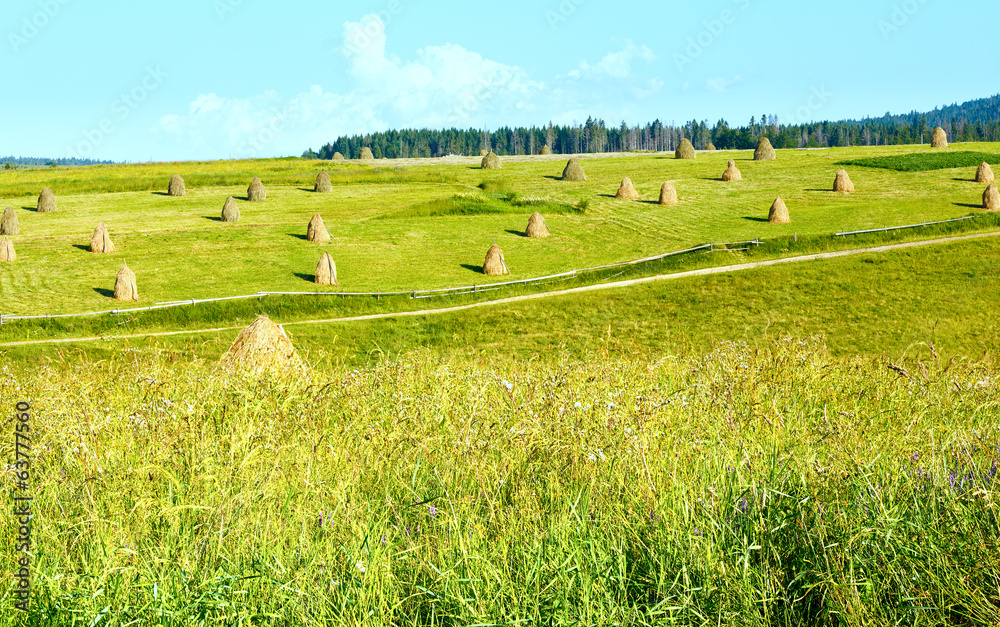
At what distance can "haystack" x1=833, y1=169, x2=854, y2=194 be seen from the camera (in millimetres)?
51469

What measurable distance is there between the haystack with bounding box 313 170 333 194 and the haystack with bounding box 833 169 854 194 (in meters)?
39.2

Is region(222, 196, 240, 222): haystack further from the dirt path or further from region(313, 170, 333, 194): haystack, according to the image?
the dirt path

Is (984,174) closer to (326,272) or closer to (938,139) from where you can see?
(938,139)

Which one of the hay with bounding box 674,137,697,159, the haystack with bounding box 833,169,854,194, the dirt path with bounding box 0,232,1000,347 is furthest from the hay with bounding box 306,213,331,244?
the hay with bounding box 674,137,697,159

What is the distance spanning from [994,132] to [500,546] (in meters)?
215

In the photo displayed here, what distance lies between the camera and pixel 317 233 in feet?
141

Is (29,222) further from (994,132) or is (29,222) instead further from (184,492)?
(994,132)

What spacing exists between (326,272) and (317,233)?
837 cm

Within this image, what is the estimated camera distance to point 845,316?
28.5 m

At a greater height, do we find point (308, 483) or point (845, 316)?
point (308, 483)

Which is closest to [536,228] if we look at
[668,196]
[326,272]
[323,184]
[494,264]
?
[494,264]

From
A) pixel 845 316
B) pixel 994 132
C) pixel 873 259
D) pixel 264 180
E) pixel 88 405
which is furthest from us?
pixel 994 132

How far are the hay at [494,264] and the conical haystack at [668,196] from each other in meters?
18.9

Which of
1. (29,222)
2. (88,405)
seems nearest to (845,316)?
(88,405)
